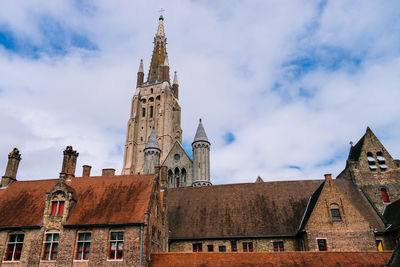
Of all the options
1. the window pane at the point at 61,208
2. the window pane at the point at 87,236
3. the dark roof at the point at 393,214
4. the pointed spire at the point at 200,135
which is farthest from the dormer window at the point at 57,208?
the pointed spire at the point at 200,135

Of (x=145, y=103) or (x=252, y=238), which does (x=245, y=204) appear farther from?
(x=145, y=103)

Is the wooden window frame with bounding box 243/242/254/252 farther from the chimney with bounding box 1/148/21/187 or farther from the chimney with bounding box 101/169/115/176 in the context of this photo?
the chimney with bounding box 1/148/21/187

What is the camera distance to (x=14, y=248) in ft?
75.4

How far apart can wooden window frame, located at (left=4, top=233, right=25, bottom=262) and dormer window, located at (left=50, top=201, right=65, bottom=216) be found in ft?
8.35

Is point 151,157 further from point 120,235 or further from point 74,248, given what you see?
point 120,235

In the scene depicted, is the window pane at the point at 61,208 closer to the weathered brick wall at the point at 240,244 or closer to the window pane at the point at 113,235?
the window pane at the point at 113,235

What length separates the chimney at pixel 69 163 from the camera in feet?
90.1

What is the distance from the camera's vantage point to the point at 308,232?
2422 centimetres

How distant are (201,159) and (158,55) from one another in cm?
4391

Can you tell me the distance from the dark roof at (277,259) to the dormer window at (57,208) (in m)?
7.51

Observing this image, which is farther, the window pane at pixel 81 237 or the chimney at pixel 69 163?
the chimney at pixel 69 163

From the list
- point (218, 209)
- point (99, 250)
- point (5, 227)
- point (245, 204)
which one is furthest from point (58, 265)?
point (245, 204)

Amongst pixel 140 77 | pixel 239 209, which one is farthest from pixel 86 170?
pixel 140 77

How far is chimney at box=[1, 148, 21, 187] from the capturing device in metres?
28.3
